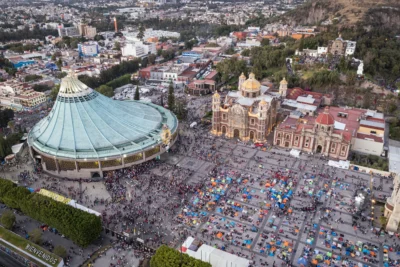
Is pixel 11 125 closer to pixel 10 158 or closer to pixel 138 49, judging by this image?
pixel 10 158

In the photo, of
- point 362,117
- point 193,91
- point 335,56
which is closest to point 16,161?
point 193,91

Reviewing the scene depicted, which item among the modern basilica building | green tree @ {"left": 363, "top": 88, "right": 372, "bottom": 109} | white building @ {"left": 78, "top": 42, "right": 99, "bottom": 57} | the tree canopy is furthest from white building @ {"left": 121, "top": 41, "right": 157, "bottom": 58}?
the tree canopy

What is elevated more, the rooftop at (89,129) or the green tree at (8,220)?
the rooftop at (89,129)

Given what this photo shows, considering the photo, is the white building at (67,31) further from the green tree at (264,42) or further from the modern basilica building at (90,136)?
the modern basilica building at (90,136)

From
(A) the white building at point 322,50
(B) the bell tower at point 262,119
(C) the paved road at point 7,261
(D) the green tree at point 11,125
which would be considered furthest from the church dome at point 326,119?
(D) the green tree at point 11,125

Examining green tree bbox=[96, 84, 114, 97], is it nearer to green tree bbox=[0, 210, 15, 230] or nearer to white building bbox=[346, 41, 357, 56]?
green tree bbox=[0, 210, 15, 230]

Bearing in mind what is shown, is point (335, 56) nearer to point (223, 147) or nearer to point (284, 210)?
point (223, 147)

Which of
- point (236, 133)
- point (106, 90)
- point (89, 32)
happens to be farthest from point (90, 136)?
point (89, 32)
